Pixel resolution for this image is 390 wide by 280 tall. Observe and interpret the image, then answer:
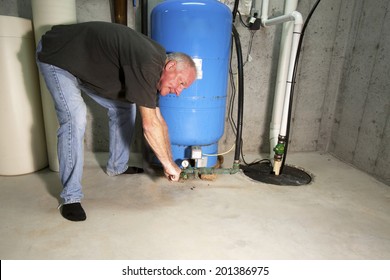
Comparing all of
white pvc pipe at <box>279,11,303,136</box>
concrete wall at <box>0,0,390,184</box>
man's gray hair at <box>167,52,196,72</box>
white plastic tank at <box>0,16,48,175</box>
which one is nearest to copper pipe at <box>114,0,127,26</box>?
concrete wall at <box>0,0,390,184</box>

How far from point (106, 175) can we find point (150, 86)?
38.6 inches

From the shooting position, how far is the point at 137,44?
3.90ft

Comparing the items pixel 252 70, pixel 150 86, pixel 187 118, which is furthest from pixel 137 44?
pixel 252 70

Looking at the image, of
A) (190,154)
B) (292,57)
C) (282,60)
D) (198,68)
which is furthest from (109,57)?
(282,60)

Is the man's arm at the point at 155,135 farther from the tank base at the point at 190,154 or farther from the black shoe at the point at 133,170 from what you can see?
the black shoe at the point at 133,170

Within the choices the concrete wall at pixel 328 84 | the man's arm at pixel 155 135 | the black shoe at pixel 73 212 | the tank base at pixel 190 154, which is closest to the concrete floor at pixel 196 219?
the black shoe at pixel 73 212

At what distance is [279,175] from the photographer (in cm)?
204

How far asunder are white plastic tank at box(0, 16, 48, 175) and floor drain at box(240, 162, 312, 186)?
4.99 feet

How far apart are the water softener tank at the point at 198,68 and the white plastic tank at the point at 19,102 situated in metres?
0.81

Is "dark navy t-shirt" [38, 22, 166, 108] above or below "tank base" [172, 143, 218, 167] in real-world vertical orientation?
above

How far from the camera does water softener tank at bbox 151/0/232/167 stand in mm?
1669

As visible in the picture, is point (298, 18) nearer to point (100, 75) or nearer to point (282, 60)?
point (282, 60)

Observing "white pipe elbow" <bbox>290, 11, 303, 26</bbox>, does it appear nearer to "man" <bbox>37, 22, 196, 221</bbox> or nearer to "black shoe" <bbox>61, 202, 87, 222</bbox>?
"man" <bbox>37, 22, 196, 221</bbox>

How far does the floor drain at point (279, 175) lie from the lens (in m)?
1.93
